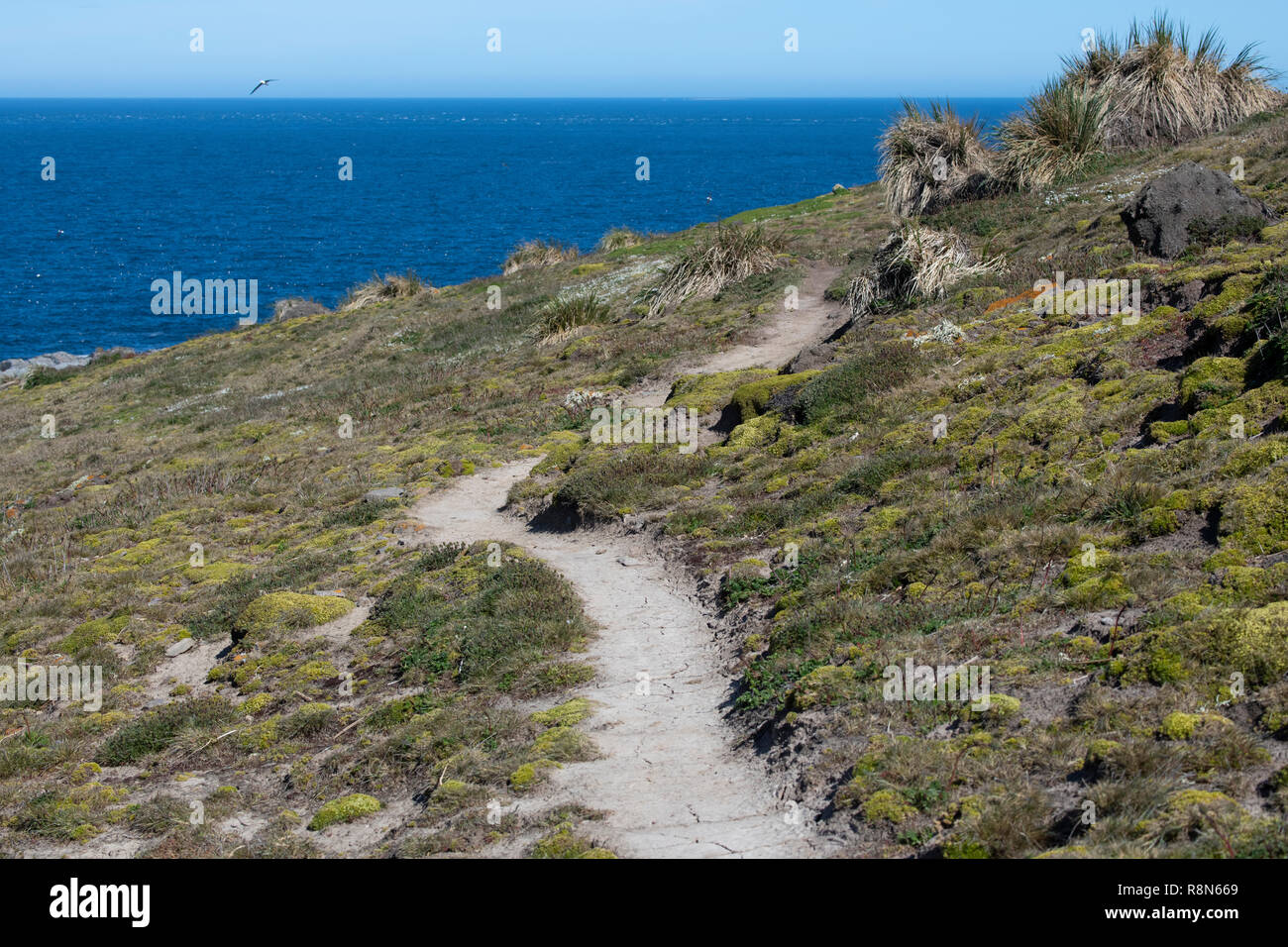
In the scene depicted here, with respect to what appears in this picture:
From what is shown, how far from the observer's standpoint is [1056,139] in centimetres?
2244

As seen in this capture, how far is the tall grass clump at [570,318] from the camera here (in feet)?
83.2

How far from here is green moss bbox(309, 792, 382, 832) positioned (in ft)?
26.6

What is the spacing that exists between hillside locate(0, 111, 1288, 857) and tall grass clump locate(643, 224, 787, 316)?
4.42m

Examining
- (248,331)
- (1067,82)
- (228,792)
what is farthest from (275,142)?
(228,792)

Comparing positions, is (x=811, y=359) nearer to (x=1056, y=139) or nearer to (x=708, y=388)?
(x=708, y=388)

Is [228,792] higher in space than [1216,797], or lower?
lower

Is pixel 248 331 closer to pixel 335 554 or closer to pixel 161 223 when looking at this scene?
pixel 335 554

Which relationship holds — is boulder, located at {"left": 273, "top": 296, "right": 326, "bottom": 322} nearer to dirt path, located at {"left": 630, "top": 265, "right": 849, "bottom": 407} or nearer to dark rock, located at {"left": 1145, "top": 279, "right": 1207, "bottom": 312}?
dirt path, located at {"left": 630, "top": 265, "right": 849, "bottom": 407}

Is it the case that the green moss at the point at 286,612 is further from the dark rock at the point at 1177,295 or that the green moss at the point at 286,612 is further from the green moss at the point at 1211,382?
the dark rock at the point at 1177,295

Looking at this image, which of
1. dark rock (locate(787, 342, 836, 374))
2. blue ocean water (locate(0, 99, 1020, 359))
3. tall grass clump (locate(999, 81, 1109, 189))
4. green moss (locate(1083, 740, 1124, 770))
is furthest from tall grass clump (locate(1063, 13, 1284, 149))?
blue ocean water (locate(0, 99, 1020, 359))

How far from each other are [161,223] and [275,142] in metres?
117

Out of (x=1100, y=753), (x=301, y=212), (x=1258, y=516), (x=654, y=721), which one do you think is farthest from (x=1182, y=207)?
Result: (x=301, y=212)

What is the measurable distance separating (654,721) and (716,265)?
18.1m
